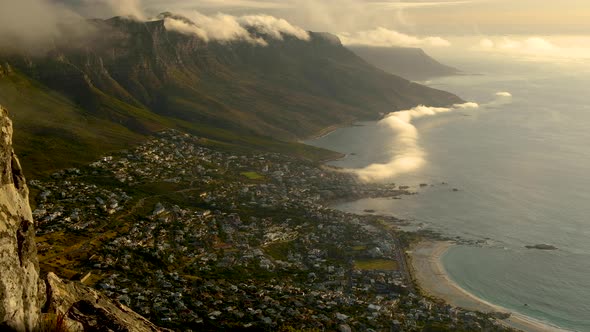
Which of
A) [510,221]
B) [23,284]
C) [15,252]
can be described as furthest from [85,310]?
[510,221]

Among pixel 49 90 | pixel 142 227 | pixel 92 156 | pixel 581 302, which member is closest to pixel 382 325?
pixel 581 302

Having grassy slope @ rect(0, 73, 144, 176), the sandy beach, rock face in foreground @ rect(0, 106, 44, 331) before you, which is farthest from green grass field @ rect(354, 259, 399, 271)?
rock face in foreground @ rect(0, 106, 44, 331)

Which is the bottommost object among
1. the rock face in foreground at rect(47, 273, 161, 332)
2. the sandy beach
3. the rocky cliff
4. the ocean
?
the sandy beach

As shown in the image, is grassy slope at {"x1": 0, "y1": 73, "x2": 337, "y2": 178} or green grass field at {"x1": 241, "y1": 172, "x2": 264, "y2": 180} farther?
green grass field at {"x1": 241, "y1": 172, "x2": 264, "y2": 180}

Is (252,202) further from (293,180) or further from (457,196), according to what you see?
(457,196)

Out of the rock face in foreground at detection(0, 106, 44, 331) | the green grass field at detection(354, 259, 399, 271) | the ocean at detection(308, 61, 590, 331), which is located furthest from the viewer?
the green grass field at detection(354, 259, 399, 271)

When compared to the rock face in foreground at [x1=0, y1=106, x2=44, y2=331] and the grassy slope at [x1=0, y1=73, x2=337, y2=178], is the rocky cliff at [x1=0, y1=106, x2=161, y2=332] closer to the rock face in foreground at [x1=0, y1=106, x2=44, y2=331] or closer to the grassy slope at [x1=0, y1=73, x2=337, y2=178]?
the rock face in foreground at [x1=0, y1=106, x2=44, y2=331]
